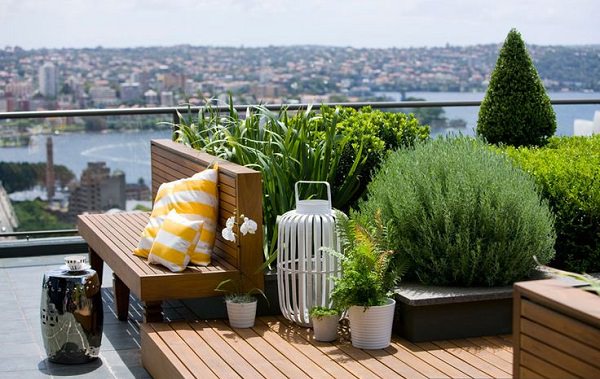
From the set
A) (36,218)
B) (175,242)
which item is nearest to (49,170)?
(36,218)

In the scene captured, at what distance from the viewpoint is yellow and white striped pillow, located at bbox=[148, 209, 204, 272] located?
5.02 meters

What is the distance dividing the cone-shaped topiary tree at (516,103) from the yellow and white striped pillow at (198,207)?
2352 millimetres

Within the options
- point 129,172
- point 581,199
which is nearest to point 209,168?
point 581,199

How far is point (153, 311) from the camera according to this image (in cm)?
500

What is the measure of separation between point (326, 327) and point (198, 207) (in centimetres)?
99

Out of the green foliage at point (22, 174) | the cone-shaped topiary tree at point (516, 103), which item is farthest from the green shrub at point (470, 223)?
the green foliage at point (22, 174)

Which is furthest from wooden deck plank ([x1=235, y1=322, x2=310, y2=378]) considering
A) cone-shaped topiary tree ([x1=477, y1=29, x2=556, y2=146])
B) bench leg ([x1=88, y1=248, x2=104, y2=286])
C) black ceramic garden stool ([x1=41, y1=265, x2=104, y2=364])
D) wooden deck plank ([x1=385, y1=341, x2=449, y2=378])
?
cone-shaped topiary tree ([x1=477, y1=29, x2=556, y2=146])

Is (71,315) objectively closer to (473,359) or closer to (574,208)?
(473,359)

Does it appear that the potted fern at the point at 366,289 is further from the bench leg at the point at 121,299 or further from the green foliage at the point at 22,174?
the green foliage at the point at 22,174

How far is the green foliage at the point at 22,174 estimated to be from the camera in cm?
838

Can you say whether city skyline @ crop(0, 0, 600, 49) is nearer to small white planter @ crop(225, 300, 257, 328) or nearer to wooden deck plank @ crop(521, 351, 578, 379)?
small white planter @ crop(225, 300, 257, 328)

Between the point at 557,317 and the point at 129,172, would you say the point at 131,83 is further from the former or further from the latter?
the point at 557,317

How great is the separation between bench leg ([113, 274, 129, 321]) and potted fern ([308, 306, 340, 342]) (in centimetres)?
162

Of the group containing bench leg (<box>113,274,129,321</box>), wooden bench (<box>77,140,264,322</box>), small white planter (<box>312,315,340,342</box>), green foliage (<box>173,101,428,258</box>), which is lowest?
bench leg (<box>113,274,129,321</box>)
